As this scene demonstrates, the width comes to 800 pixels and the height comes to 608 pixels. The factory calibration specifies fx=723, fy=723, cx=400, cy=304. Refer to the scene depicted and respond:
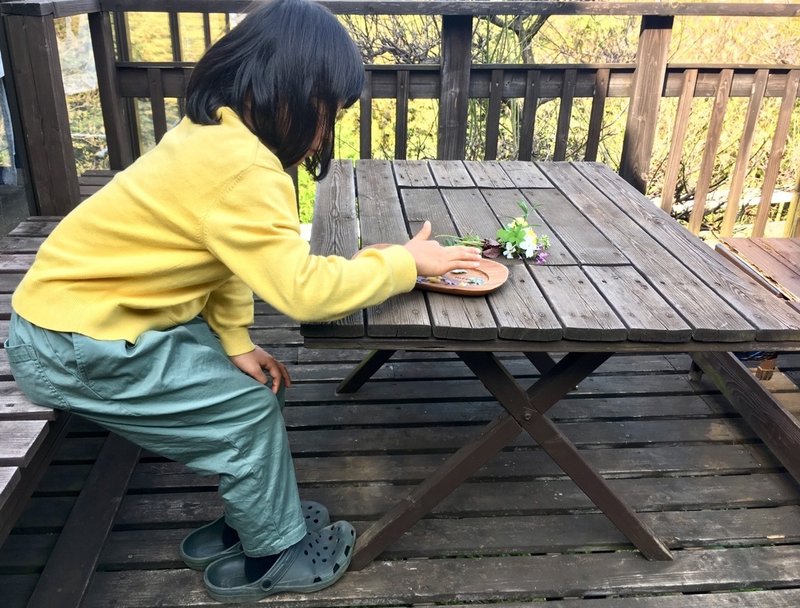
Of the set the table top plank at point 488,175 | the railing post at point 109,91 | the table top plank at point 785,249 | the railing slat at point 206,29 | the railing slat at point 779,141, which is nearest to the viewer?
the table top plank at point 488,175

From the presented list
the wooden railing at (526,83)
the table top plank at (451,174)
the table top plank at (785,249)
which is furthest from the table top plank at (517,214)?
the wooden railing at (526,83)

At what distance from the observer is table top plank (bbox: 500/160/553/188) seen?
2586 millimetres

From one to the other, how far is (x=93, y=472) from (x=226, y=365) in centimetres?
83

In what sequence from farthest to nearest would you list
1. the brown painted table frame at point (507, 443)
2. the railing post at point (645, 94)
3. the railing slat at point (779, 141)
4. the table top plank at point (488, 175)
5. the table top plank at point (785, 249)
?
the railing slat at point (779, 141), the railing post at point (645, 94), the table top plank at point (785, 249), the table top plank at point (488, 175), the brown painted table frame at point (507, 443)

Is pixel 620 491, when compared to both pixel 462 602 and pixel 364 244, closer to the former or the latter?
pixel 462 602

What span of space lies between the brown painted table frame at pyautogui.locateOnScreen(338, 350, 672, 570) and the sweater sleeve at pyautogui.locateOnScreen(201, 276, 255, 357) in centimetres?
56

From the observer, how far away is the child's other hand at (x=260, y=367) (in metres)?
1.85

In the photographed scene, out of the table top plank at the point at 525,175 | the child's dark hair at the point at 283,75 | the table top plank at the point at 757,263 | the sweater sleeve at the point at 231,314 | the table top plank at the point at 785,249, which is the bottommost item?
the table top plank at the point at 785,249

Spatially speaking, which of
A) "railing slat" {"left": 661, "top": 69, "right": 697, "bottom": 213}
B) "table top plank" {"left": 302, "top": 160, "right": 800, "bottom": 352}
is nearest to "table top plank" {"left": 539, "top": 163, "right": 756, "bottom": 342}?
"table top plank" {"left": 302, "top": 160, "right": 800, "bottom": 352}

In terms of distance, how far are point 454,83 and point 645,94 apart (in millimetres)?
982

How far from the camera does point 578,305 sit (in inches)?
64.8

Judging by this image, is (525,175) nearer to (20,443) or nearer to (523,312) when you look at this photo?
(523,312)

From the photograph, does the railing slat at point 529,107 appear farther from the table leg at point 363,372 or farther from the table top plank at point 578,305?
the table top plank at point 578,305

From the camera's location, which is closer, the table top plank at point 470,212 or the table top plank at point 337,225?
the table top plank at point 337,225
